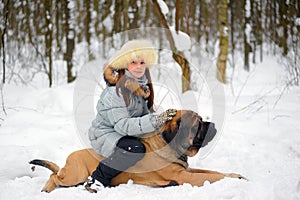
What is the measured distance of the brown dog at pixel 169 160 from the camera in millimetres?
2246

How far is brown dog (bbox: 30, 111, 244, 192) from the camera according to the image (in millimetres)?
2246

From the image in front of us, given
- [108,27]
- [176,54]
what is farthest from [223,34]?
Result: [108,27]

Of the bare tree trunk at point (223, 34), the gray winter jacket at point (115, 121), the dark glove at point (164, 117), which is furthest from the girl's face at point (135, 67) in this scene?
the bare tree trunk at point (223, 34)

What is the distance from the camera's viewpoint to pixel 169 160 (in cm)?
231

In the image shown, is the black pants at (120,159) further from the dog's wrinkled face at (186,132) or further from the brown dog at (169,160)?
the dog's wrinkled face at (186,132)

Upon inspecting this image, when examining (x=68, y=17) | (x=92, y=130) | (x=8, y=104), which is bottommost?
(x=8, y=104)

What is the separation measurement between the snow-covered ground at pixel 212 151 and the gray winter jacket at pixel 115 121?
34 cm

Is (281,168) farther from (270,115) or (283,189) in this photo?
(270,115)

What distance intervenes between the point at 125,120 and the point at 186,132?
1.43 ft

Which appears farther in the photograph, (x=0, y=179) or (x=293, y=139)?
(x=293, y=139)

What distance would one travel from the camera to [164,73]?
506 centimetres

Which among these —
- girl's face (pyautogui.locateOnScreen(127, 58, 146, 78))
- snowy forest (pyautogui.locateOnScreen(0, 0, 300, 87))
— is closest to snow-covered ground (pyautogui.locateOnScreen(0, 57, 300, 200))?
girl's face (pyautogui.locateOnScreen(127, 58, 146, 78))

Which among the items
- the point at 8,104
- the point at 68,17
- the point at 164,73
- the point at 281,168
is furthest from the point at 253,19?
the point at 281,168

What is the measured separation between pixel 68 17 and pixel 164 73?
388cm
